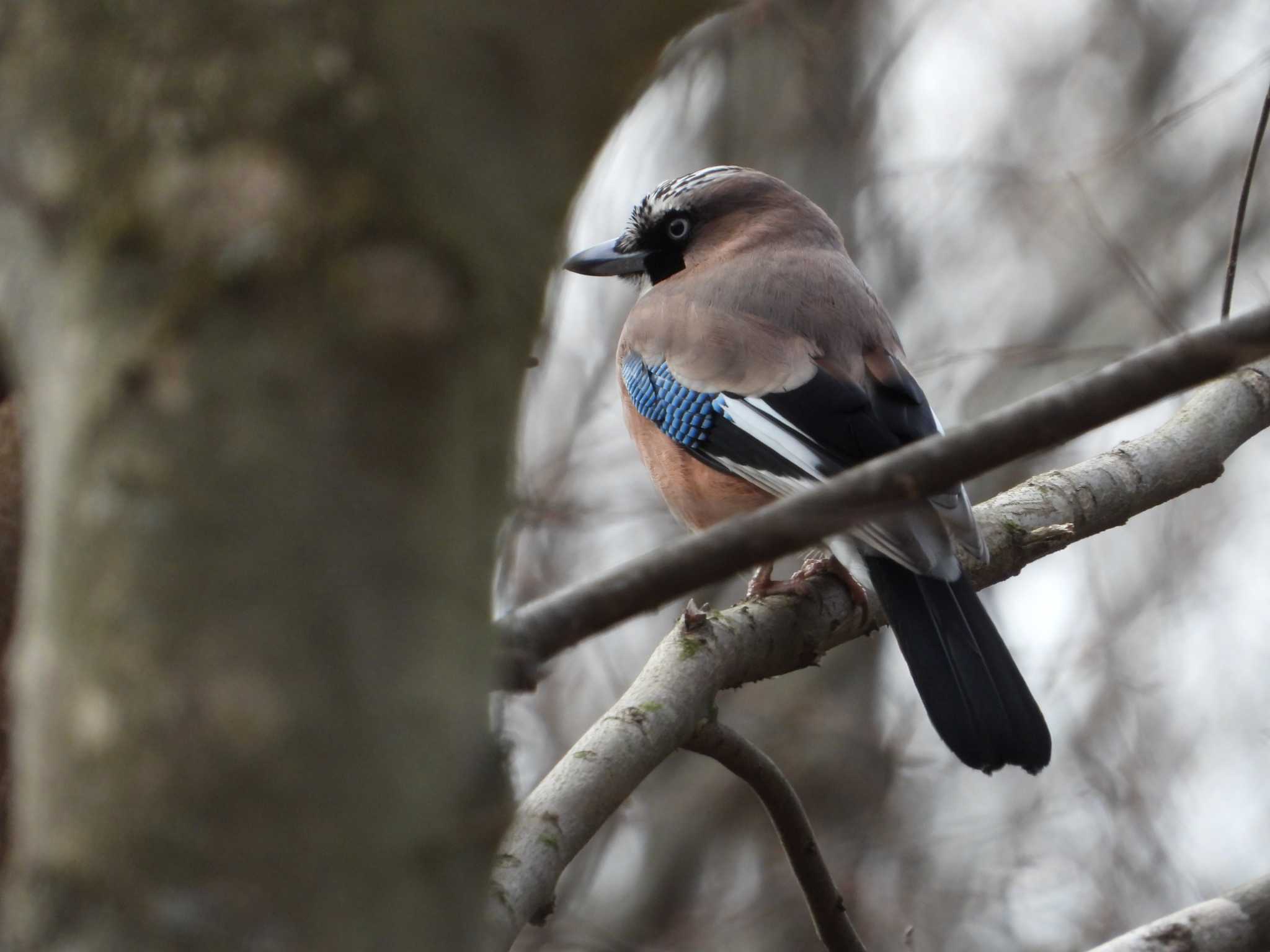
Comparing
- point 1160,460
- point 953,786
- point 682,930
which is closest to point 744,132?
point 953,786

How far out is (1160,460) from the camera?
3.29 meters

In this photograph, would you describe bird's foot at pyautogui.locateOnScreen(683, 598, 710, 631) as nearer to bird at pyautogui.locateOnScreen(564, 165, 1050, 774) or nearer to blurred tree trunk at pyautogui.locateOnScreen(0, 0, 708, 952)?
bird at pyautogui.locateOnScreen(564, 165, 1050, 774)

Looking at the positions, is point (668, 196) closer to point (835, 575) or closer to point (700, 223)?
point (700, 223)

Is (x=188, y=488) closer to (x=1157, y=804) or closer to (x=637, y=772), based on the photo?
(x=637, y=772)

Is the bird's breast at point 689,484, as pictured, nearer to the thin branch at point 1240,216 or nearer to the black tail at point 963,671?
the black tail at point 963,671

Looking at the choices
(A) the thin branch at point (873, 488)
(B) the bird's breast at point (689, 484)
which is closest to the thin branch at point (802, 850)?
(B) the bird's breast at point (689, 484)

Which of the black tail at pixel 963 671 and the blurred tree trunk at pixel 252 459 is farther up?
the blurred tree trunk at pixel 252 459

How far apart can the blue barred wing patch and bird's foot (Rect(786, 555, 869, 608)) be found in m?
0.53

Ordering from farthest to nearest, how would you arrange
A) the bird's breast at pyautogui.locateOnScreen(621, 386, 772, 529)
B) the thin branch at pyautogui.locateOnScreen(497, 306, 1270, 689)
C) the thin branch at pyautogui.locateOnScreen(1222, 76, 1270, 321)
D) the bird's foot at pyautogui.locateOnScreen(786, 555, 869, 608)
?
the bird's breast at pyautogui.locateOnScreen(621, 386, 772, 529), the bird's foot at pyautogui.locateOnScreen(786, 555, 869, 608), the thin branch at pyautogui.locateOnScreen(1222, 76, 1270, 321), the thin branch at pyautogui.locateOnScreen(497, 306, 1270, 689)

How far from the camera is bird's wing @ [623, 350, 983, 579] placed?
316 centimetres

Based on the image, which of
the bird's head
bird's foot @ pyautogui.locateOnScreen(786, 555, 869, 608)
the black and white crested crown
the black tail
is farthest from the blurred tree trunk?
the black and white crested crown

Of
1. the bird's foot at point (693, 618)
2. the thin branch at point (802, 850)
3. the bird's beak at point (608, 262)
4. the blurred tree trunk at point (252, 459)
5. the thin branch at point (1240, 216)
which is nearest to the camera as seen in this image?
the blurred tree trunk at point (252, 459)

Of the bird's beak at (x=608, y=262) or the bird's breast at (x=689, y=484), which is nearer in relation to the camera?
the bird's breast at (x=689, y=484)

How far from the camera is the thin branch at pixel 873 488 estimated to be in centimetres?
123
